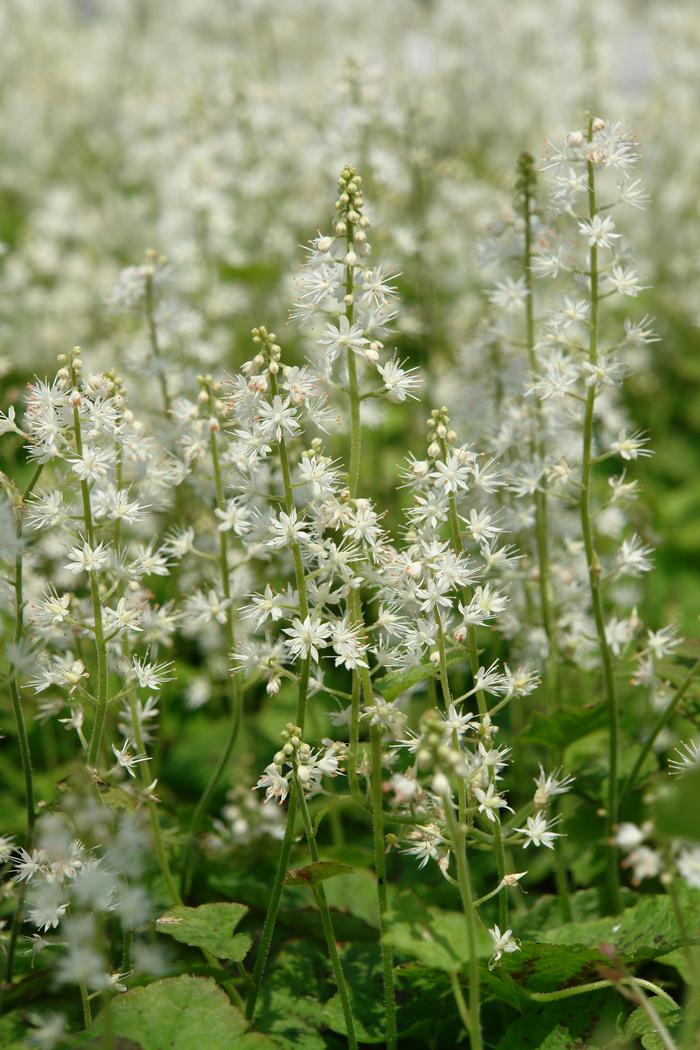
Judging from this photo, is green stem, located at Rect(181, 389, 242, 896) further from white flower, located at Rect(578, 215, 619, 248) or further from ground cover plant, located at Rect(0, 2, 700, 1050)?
white flower, located at Rect(578, 215, 619, 248)

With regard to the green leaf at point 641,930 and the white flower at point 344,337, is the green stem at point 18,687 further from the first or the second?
the green leaf at point 641,930

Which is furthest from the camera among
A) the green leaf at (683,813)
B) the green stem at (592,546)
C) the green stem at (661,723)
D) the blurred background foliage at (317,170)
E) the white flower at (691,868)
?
the blurred background foliage at (317,170)

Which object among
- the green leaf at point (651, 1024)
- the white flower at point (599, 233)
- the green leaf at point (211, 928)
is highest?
the white flower at point (599, 233)

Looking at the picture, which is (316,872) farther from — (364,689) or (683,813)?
(683,813)

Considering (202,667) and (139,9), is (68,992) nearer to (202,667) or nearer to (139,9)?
(202,667)

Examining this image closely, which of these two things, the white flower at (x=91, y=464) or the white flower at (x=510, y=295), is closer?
the white flower at (x=91, y=464)

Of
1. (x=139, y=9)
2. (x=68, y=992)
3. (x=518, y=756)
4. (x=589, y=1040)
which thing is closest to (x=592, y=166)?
(x=518, y=756)

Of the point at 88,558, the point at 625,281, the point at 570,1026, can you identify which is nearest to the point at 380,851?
the point at 570,1026

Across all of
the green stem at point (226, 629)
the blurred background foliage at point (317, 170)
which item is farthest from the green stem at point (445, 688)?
the blurred background foliage at point (317, 170)
